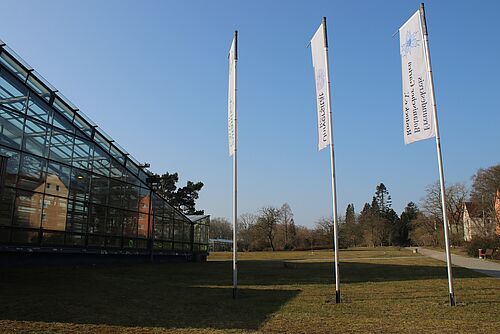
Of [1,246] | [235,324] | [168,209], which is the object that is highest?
[168,209]

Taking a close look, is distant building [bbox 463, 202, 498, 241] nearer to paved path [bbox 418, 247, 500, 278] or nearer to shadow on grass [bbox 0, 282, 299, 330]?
paved path [bbox 418, 247, 500, 278]

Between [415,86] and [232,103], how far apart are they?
593 centimetres

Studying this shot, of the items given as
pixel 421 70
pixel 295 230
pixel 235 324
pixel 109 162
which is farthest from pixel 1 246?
pixel 295 230

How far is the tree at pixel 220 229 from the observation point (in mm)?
120838

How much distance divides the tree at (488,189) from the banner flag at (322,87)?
46105 mm

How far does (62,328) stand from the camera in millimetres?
8539

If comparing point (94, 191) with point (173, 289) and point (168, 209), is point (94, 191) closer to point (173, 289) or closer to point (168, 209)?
point (168, 209)

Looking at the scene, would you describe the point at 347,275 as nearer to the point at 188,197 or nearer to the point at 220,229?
the point at 188,197

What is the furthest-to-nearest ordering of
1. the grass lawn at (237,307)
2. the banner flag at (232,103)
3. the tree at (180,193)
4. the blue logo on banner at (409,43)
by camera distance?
the tree at (180,193)
the banner flag at (232,103)
the blue logo on banner at (409,43)
the grass lawn at (237,307)

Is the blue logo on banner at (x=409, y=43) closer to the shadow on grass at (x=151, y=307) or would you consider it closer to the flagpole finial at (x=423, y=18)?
the flagpole finial at (x=423, y=18)

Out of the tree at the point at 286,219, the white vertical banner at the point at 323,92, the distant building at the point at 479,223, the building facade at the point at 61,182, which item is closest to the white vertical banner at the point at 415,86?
the white vertical banner at the point at 323,92

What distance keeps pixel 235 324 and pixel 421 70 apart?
28.8 feet

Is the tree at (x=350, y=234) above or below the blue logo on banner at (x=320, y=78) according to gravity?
below

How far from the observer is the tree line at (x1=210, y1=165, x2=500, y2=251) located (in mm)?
56219
